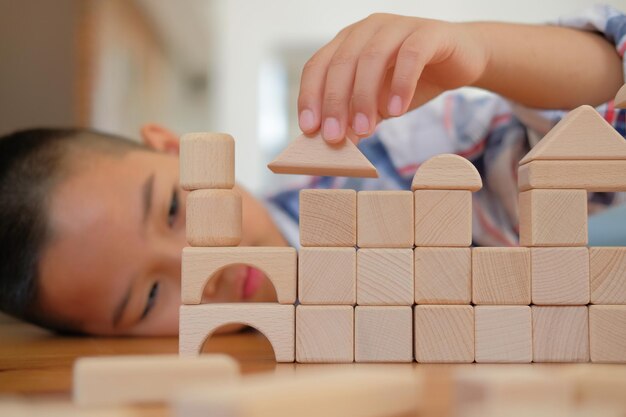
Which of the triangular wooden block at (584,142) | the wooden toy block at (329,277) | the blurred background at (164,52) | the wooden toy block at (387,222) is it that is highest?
the blurred background at (164,52)

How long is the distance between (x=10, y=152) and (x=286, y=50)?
197cm

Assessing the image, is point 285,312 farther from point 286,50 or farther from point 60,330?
point 286,50

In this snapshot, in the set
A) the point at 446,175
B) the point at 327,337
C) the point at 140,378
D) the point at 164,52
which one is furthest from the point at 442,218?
the point at 164,52

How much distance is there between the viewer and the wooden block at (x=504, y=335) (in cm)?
55

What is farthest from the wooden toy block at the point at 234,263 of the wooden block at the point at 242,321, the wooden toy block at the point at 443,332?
the wooden toy block at the point at 443,332

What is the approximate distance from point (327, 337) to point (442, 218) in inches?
5.3

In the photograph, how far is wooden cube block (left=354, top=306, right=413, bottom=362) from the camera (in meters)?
0.55

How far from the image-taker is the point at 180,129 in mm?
4969

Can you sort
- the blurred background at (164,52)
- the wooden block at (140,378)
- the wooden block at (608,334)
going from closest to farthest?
1. the wooden block at (140,378)
2. the wooden block at (608,334)
3. the blurred background at (164,52)

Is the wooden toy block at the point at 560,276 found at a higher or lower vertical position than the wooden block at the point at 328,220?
lower

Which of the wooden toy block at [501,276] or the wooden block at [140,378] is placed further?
the wooden toy block at [501,276]

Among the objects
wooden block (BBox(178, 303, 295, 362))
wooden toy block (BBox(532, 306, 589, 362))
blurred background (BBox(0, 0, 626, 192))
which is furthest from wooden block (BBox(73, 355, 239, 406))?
blurred background (BBox(0, 0, 626, 192))

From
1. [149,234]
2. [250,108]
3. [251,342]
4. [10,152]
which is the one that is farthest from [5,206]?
[250,108]

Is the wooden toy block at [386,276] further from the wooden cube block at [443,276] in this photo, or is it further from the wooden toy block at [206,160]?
the wooden toy block at [206,160]
